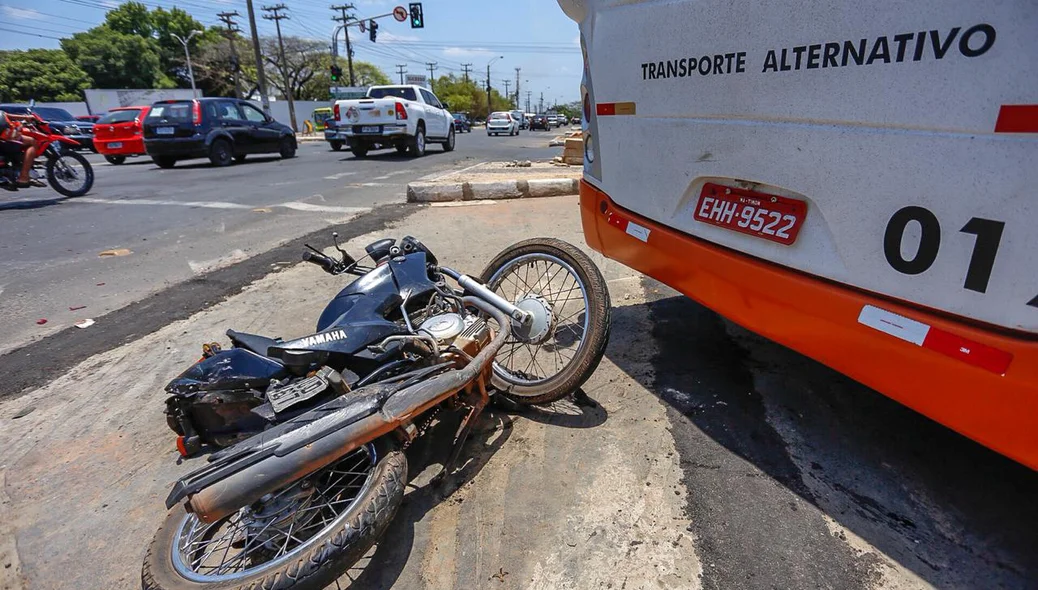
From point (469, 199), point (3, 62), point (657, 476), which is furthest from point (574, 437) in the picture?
point (3, 62)

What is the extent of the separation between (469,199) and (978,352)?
275 inches

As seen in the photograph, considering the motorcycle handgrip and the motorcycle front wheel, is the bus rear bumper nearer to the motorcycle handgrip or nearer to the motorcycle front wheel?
the motorcycle handgrip

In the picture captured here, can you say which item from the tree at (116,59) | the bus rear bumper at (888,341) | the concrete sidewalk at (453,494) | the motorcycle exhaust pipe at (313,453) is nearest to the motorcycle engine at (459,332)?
the motorcycle exhaust pipe at (313,453)

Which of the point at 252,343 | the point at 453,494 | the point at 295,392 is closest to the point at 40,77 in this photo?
the point at 252,343

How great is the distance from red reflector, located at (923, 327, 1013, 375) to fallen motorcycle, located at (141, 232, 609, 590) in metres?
1.19

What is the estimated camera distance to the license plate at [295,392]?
1.82 meters

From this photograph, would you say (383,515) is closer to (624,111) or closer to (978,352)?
(978,352)

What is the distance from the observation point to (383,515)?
1.57m

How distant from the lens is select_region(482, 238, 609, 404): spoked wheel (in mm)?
2420

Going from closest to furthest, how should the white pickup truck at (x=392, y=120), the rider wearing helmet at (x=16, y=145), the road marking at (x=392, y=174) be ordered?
the rider wearing helmet at (x=16, y=145)
the road marking at (x=392, y=174)
the white pickup truck at (x=392, y=120)

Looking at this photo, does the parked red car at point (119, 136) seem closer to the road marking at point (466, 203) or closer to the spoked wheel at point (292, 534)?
the road marking at point (466, 203)

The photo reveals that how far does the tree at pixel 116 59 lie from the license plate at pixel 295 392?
200 ft

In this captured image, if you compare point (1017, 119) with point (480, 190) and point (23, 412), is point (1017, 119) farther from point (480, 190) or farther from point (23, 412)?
point (480, 190)

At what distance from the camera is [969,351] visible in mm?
1480
